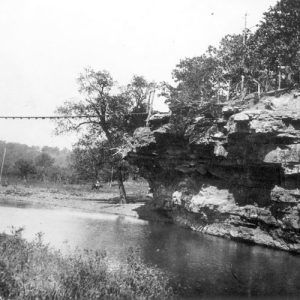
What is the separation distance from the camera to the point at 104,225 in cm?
3362

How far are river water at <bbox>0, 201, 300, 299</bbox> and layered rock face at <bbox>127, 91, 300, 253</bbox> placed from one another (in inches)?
96.9

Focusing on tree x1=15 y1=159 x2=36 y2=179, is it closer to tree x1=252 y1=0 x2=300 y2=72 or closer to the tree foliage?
the tree foliage

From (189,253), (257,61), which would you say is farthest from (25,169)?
(189,253)

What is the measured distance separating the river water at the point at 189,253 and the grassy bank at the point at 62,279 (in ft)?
8.21

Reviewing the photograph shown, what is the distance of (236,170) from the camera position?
34969mm

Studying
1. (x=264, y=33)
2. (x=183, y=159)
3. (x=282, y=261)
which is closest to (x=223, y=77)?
(x=264, y=33)

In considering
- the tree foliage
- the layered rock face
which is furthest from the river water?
the tree foliage

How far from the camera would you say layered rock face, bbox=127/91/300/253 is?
1133 inches

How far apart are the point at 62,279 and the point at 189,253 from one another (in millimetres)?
12609

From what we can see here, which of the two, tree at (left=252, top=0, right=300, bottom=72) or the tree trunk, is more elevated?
tree at (left=252, top=0, right=300, bottom=72)

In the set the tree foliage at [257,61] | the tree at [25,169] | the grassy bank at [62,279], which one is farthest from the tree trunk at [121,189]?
the tree at [25,169]

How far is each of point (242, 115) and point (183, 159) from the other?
37.4 feet

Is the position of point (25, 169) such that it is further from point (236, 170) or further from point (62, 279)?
point (62, 279)

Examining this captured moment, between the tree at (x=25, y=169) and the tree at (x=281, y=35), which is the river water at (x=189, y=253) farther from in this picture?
the tree at (x=25, y=169)
